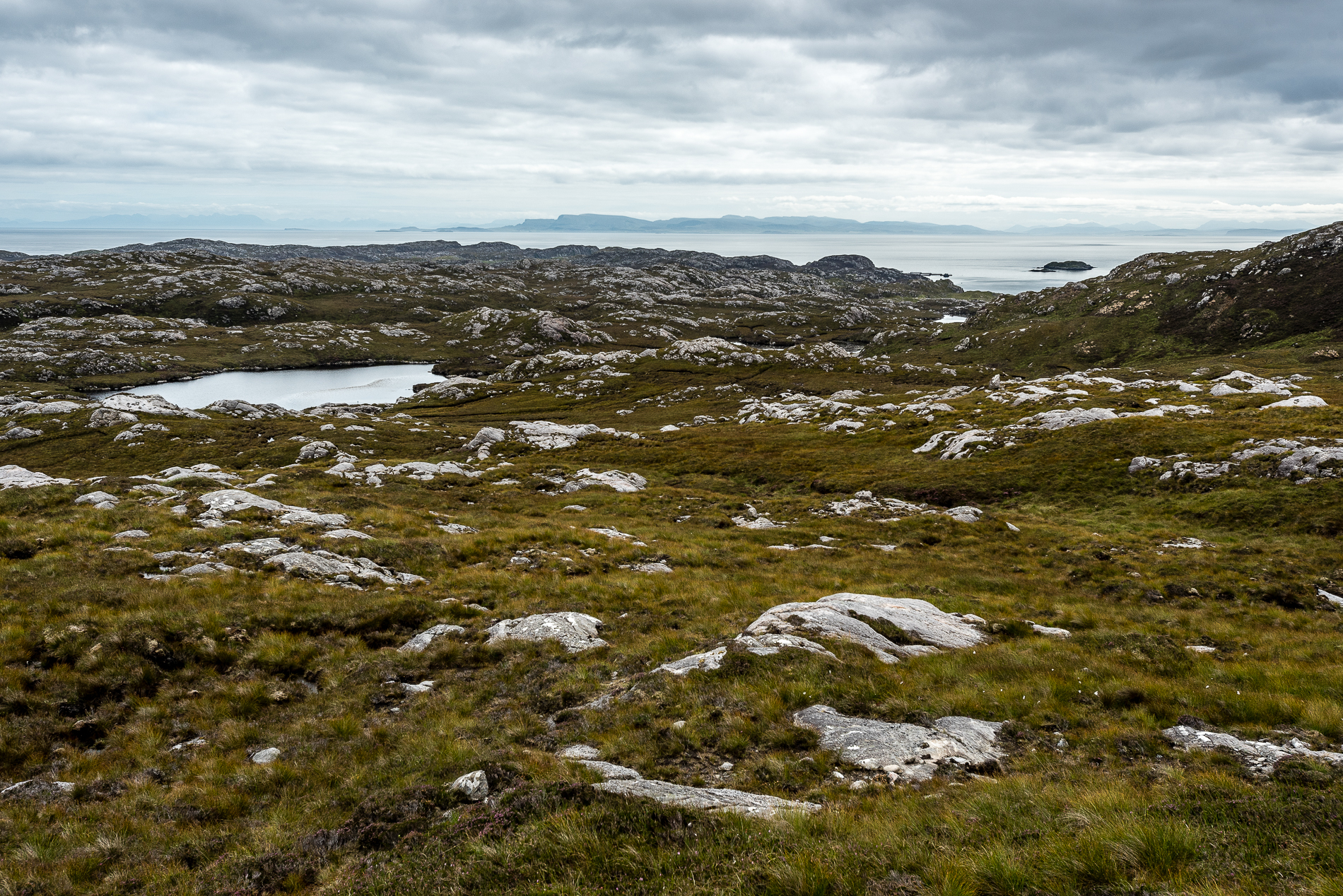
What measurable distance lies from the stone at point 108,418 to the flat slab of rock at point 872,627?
126048 mm

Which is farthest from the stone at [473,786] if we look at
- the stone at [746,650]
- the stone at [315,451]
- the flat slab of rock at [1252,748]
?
the stone at [315,451]

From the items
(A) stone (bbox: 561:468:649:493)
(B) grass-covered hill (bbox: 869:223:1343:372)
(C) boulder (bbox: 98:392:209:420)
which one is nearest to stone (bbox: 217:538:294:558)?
(A) stone (bbox: 561:468:649:493)

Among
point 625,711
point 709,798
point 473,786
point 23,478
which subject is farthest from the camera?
point 23,478

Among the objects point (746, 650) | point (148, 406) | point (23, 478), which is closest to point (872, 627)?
point (746, 650)

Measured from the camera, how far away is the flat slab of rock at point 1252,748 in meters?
8.73

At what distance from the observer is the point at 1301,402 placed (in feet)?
186

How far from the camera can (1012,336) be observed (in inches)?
7170

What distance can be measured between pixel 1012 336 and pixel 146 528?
209242 mm

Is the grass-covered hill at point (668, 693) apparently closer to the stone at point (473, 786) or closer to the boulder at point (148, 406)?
the stone at point (473, 786)

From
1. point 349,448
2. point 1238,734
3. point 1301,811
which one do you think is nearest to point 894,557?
point 1238,734

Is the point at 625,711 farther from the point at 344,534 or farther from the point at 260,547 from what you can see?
the point at 344,534

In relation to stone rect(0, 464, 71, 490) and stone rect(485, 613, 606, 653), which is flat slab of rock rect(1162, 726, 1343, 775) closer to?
stone rect(485, 613, 606, 653)

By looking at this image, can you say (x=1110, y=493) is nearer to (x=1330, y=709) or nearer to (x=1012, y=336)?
(x=1330, y=709)

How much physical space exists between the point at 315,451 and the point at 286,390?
125890mm
